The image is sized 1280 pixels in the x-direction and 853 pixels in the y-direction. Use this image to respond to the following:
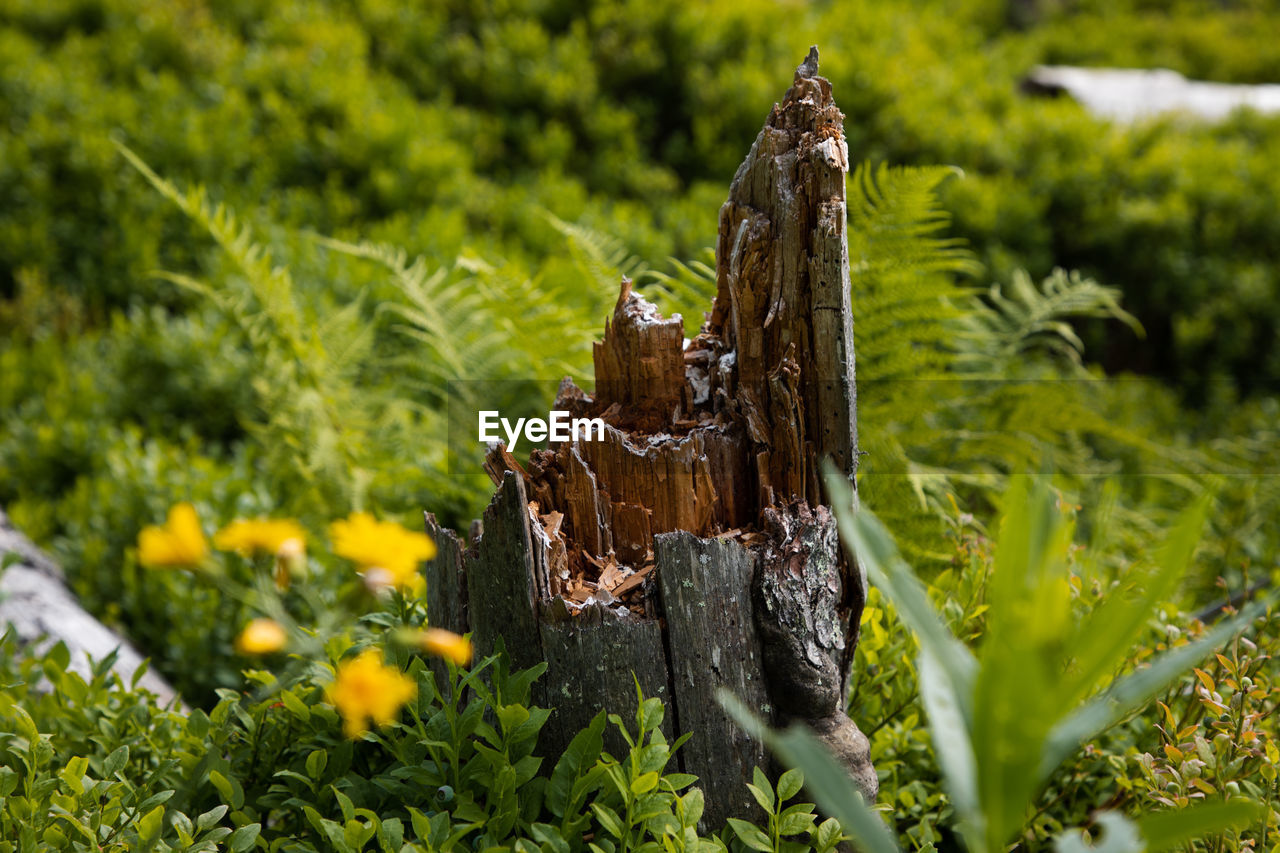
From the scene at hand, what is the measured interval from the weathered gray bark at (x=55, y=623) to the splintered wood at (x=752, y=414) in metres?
1.41

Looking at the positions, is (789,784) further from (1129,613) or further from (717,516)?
(1129,613)

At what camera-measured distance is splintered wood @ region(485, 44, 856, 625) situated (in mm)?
1579

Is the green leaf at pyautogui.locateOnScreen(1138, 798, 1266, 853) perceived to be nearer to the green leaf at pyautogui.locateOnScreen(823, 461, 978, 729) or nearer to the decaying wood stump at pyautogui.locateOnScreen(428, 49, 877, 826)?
the green leaf at pyautogui.locateOnScreen(823, 461, 978, 729)

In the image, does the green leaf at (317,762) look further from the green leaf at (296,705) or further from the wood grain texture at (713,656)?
the wood grain texture at (713,656)

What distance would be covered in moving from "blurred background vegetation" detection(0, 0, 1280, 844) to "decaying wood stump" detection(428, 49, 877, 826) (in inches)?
17.6

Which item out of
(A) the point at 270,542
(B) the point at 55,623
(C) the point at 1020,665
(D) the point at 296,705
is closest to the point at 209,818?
(D) the point at 296,705

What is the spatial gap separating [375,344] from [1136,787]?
327 centimetres

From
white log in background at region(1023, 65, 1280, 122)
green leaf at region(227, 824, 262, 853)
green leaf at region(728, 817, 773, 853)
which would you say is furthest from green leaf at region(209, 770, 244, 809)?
white log in background at region(1023, 65, 1280, 122)

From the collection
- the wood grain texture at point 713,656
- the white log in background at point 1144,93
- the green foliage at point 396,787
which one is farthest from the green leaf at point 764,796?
the white log in background at point 1144,93

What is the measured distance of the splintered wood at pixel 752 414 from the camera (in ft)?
5.18

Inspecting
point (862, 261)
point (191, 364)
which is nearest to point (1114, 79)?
point (862, 261)

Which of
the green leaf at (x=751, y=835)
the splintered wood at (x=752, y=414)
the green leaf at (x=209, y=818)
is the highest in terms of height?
the splintered wood at (x=752, y=414)

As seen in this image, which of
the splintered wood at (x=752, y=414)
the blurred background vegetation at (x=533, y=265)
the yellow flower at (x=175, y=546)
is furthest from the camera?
the blurred background vegetation at (x=533, y=265)

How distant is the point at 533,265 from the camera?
4.35 meters
